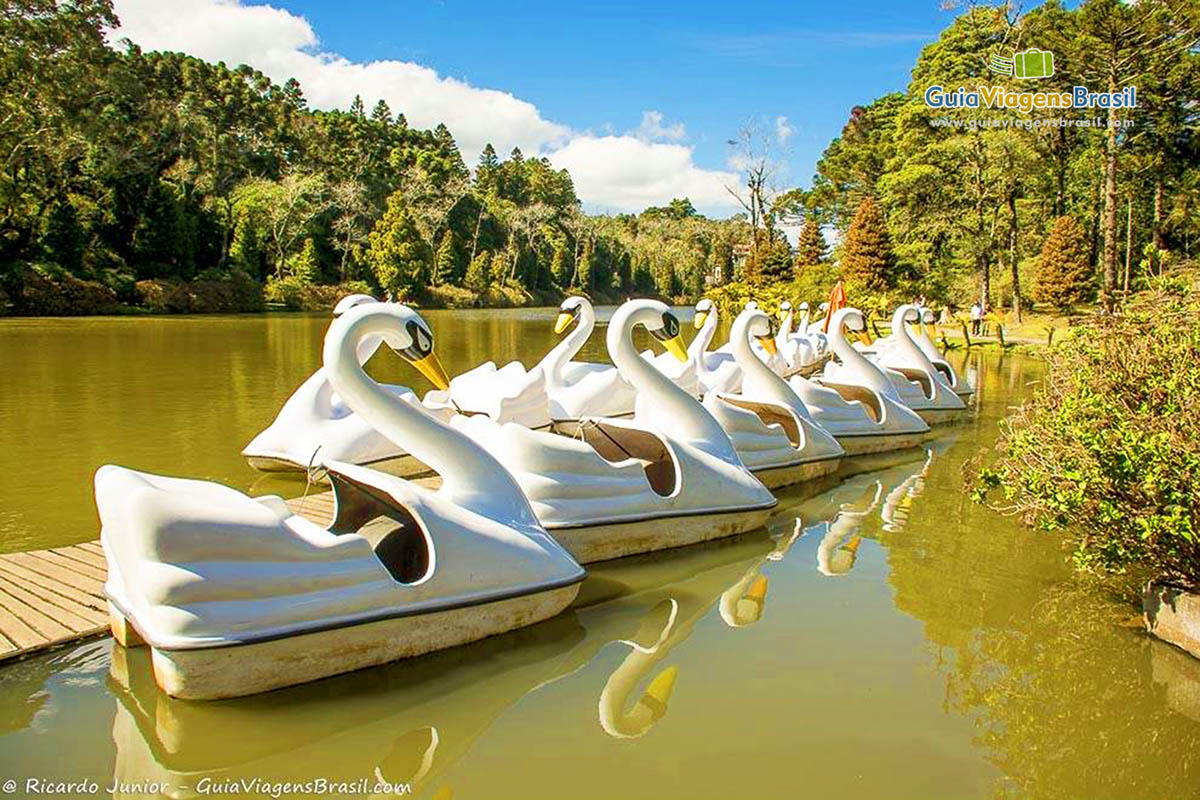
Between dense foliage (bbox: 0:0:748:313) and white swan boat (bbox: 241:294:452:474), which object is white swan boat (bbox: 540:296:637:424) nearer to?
white swan boat (bbox: 241:294:452:474)

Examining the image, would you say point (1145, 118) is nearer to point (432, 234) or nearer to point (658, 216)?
point (432, 234)

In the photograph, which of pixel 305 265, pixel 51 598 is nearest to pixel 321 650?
pixel 51 598

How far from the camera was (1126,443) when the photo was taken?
4.38 metres

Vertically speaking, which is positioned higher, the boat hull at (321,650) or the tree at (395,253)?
the tree at (395,253)

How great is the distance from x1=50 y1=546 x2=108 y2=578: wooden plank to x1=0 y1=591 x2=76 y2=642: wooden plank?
52 centimetres

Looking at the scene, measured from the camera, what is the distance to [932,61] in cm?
3928

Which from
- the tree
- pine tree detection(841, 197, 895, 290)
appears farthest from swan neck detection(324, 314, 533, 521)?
the tree

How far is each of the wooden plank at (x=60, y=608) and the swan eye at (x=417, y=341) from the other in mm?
2174

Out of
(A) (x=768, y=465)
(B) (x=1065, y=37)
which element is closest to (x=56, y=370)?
(A) (x=768, y=465)

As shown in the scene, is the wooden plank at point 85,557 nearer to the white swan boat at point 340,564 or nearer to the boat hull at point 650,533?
the white swan boat at point 340,564

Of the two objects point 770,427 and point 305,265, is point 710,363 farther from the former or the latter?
point 305,265

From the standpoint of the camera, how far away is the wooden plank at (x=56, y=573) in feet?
16.6

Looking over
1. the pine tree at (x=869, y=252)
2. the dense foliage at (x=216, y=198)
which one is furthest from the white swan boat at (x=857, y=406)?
the dense foliage at (x=216, y=198)

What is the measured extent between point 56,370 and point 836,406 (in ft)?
45.0
